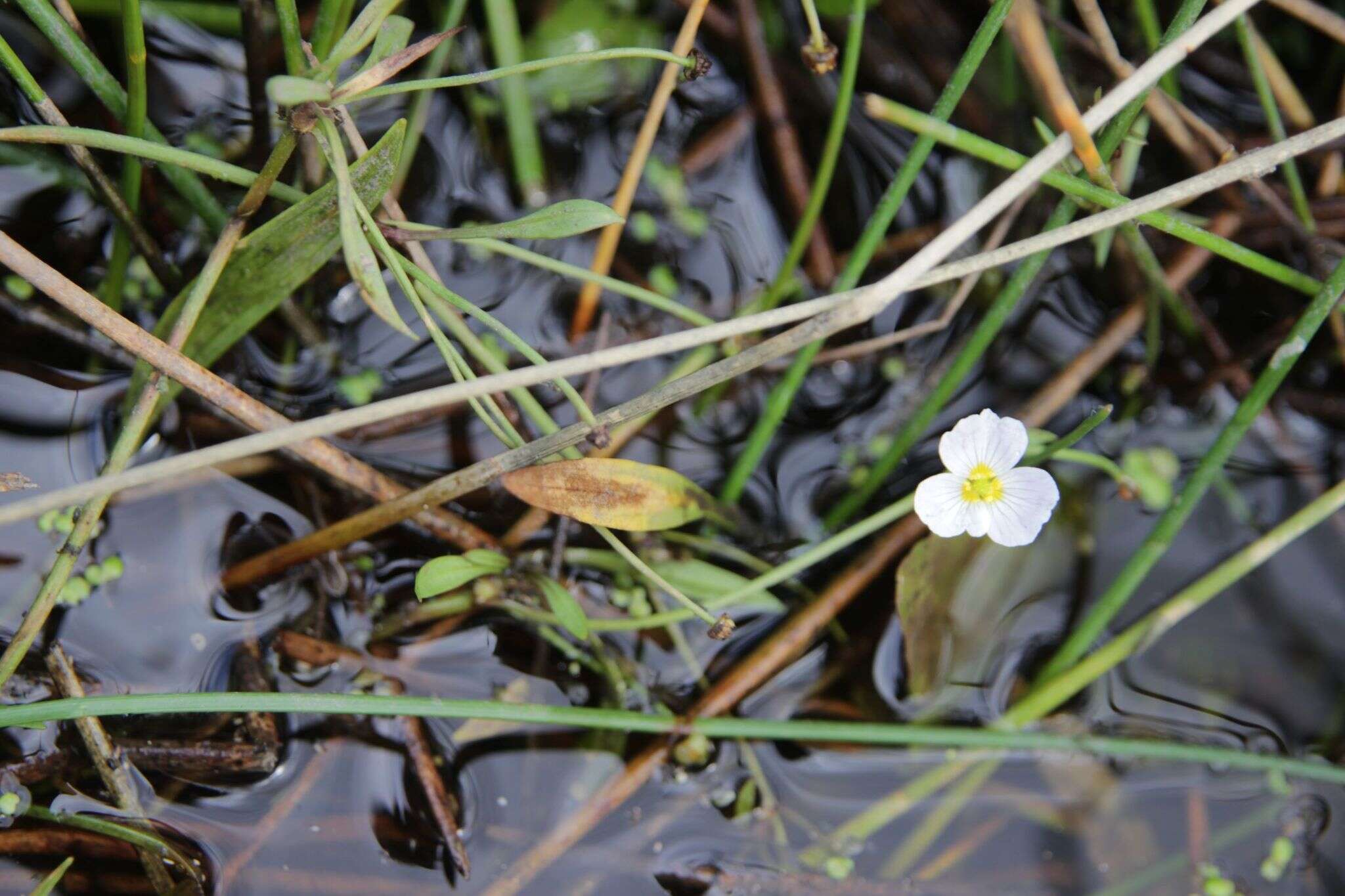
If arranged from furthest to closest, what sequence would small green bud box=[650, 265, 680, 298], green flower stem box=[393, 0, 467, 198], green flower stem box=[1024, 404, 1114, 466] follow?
small green bud box=[650, 265, 680, 298] → green flower stem box=[393, 0, 467, 198] → green flower stem box=[1024, 404, 1114, 466]

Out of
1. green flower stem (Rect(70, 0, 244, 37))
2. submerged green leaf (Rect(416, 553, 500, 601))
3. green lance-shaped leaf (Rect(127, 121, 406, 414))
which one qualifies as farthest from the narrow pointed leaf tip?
green flower stem (Rect(70, 0, 244, 37))

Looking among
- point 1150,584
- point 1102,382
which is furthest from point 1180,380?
point 1150,584

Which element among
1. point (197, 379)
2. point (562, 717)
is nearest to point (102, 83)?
point (197, 379)

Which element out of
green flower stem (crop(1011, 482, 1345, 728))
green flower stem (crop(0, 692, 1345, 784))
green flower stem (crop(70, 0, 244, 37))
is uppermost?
green flower stem (crop(70, 0, 244, 37))

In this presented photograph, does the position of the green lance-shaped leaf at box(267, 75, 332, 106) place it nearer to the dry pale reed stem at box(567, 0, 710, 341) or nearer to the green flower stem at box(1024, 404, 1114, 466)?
the dry pale reed stem at box(567, 0, 710, 341)

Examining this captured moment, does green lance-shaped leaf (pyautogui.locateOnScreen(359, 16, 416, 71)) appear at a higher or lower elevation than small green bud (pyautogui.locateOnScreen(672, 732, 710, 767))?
higher

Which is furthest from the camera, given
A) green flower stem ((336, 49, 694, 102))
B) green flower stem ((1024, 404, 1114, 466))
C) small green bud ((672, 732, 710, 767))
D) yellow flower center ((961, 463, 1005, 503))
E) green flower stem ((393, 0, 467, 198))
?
green flower stem ((393, 0, 467, 198))

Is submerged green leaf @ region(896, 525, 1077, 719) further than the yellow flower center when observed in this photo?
Yes
